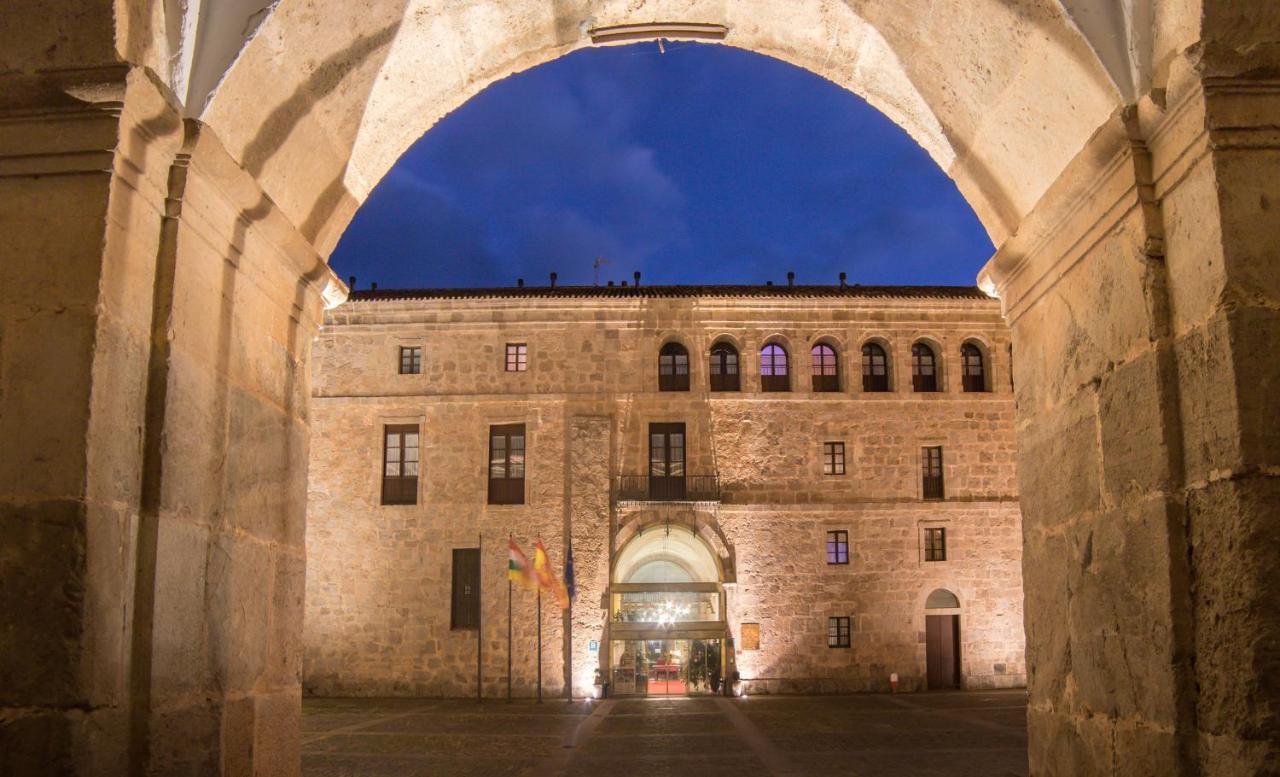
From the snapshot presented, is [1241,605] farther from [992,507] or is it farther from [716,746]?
[992,507]

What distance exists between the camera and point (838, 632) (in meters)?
24.2

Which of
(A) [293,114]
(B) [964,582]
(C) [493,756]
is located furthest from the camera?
(B) [964,582]

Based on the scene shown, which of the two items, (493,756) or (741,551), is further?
(741,551)

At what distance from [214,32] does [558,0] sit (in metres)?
1.93

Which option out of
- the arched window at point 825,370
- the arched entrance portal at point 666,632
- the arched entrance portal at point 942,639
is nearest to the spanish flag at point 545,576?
the arched entrance portal at point 666,632

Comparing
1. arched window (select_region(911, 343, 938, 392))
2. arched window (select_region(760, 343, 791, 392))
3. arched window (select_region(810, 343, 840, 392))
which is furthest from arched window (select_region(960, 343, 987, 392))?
arched window (select_region(760, 343, 791, 392))

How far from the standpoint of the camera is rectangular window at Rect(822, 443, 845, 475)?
2502cm

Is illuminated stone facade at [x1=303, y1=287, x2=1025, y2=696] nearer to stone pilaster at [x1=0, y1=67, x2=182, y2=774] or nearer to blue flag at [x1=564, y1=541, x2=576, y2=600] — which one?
blue flag at [x1=564, y1=541, x2=576, y2=600]

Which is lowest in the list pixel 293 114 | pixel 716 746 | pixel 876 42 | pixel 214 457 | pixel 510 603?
pixel 716 746

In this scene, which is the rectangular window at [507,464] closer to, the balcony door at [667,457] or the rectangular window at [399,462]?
the rectangular window at [399,462]

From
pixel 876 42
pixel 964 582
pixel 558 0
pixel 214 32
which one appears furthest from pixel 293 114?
pixel 964 582

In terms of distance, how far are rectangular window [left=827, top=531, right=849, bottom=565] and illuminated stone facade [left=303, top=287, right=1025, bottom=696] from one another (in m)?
0.12

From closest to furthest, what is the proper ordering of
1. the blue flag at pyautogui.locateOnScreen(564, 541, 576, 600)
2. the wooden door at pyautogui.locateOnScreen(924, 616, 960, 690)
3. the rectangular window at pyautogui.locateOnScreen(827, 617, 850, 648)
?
the blue flag at pyautogui.locateOnScreen(564, 541, 576, 600) → the rectangular window at pyautogui.locateOnScreen(827, 617, 850, 648) → the wooden door at pyautogui.locateOnScreen(924, 616, 960, 690)

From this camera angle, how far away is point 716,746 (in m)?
14.2
